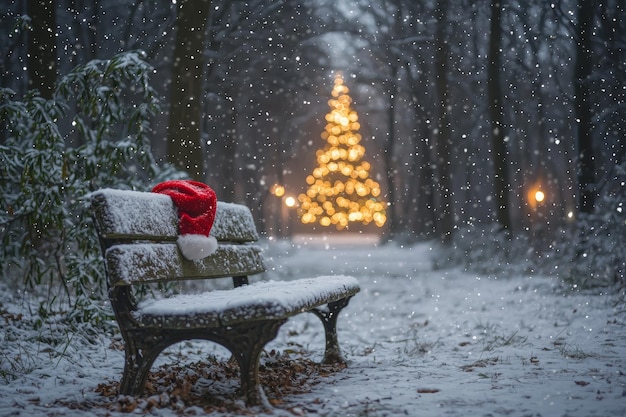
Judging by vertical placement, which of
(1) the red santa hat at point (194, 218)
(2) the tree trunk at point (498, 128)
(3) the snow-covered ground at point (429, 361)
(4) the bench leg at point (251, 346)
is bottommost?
(3) the snow-covered ground at point (429, 361)

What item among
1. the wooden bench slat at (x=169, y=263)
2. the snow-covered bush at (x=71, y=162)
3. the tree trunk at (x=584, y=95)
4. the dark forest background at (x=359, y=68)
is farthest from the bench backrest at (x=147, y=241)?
the tree trunk at (x=584, y=95)

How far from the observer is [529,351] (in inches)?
212

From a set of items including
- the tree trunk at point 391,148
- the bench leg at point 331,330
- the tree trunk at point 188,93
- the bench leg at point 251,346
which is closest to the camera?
the bench leg at point 251,346

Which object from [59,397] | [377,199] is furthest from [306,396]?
[377,199]

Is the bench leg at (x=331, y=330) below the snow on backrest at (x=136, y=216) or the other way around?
below

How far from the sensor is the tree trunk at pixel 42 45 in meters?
8.17

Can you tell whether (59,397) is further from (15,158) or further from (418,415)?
(15,158)

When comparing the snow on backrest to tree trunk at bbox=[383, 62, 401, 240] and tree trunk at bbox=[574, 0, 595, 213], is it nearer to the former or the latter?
tree trunk at bbox=[574, 0, 595, 213]

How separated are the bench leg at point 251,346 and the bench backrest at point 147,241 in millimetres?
659

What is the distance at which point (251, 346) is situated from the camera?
345cm

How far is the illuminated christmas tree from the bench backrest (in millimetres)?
21703

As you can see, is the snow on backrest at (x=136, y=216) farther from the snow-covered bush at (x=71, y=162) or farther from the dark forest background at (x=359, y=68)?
the dark forest background at (x=359, y=68)

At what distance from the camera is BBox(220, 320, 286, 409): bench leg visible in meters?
3.43

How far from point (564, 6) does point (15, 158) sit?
10094mm
